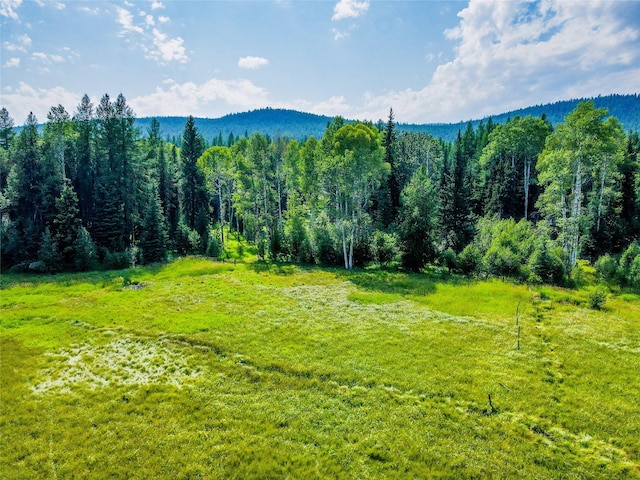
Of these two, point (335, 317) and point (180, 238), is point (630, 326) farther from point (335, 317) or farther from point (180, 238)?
point (180, 238)

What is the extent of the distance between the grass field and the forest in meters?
12.2

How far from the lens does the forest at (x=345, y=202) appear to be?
39.8 metres

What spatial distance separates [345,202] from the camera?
47.0 m

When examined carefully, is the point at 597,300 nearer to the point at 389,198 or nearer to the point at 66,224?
the point at 389,198

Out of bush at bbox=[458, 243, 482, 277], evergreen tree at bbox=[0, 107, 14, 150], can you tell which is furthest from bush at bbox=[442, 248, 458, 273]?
evergreen tree at bbox=[0, 107, 14, 150]

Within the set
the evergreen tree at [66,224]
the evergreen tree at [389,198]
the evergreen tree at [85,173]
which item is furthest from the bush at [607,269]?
the evergreen tree at [85,173]

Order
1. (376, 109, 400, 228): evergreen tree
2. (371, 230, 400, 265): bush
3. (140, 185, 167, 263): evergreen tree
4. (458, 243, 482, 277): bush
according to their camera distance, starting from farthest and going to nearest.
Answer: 1. (376, 109, 400, 228): evergreen tree
2. (140, 185, 167, 263): evergreen tree
3. (371, 230, 400, 265): bush
4. (458, 243, 482, 277): bush

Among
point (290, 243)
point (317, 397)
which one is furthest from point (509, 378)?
point (290, 243)

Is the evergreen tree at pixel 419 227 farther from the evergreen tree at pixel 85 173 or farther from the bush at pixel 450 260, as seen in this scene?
the evergreen tree at pixel 85 173

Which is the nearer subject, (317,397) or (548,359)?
(317,397)

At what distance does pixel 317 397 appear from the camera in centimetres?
1634

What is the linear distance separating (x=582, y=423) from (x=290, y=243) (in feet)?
124

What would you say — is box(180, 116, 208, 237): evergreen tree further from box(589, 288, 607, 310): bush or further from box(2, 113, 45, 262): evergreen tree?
box(589, 288, 607, 310): bush

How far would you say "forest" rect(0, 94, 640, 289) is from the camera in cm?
3975
